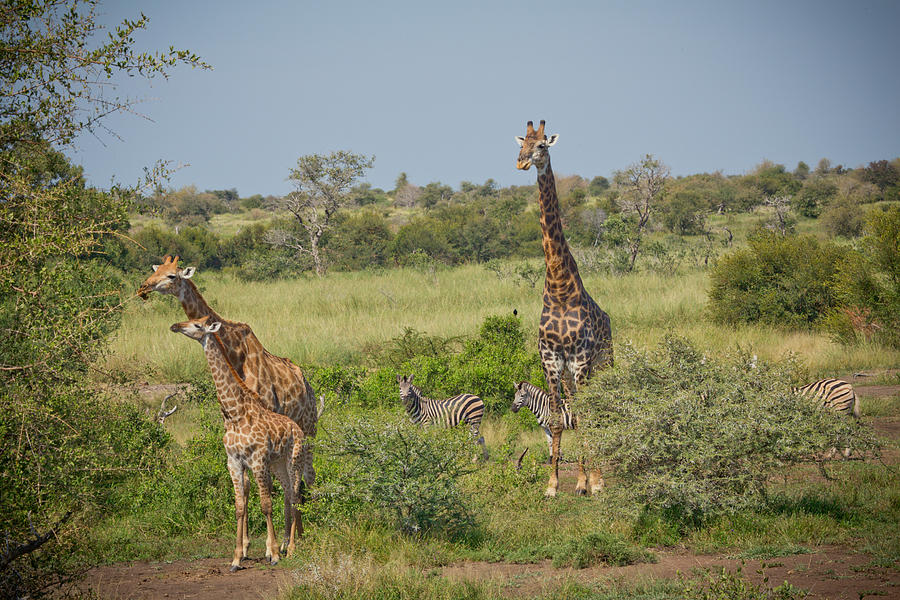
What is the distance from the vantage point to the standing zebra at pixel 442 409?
11578 mm

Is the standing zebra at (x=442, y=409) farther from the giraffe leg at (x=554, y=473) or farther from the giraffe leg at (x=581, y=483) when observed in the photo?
the giraffe leg at (x=581, y=483)

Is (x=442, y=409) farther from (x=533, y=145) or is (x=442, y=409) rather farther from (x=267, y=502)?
(x=267, y=502)

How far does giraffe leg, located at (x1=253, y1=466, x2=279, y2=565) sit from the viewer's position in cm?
669

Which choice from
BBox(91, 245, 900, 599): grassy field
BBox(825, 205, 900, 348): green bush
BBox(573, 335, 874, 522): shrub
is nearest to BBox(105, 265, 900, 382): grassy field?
BBox(91, 245, 900, 599): grassy field

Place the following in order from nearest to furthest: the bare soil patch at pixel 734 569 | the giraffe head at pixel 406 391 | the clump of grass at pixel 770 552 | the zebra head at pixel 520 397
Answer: the bare soil patch at pixel 734 569 < the clump of grass at pixel 770 552 < the giraffe head at pixel 406 391 < the zebra head at pixel 520 397

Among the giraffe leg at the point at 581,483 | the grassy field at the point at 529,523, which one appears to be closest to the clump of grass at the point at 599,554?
the grassy field at the point at 529,523

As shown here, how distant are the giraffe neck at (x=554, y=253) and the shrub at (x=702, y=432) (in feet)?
4.78

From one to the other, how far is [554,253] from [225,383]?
176 inches

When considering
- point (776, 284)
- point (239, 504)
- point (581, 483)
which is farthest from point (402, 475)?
point (776, 284)

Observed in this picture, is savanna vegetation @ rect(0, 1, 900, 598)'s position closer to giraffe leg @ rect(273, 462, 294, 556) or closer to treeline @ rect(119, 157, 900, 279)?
giraffe leg @ rect(273, 462, 294, 556)

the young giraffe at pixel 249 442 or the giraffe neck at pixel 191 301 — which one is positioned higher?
the giraffe neck at pixel 191 301

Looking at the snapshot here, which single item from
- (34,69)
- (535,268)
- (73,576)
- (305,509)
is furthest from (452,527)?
(535,268)

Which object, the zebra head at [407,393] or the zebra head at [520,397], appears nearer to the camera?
the zebra head at [407,393]

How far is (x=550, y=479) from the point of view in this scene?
948cm
